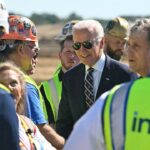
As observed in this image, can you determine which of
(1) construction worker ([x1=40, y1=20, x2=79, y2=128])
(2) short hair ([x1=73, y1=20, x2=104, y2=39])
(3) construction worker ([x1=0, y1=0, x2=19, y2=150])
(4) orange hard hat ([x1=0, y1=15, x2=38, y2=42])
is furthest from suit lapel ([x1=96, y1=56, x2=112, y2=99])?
(3) construction worker ([x1=0, y1=0, x2=19, y2=150])

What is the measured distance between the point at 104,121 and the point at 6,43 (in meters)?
2.76

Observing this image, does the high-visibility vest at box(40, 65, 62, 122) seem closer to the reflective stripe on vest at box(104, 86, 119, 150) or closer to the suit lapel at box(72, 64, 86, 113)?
the suit lapel at box(72, 64, 86, 113)

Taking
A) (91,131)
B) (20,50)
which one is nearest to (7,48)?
(20,50)

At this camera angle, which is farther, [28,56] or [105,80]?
[105,80]

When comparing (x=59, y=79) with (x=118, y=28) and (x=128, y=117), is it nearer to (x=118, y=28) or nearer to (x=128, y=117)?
(x=118, y=28)

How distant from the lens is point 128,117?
3074mm

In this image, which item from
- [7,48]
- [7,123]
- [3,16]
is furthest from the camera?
[7,48]

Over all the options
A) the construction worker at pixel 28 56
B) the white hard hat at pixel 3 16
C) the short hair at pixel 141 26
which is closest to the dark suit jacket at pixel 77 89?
the construction worker at pixel 28 56

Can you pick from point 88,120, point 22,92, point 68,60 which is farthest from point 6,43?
point 88,120

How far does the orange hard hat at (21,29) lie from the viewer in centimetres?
592

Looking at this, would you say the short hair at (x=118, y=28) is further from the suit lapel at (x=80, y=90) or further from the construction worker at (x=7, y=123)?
the construction worker at (x=7, y=123)

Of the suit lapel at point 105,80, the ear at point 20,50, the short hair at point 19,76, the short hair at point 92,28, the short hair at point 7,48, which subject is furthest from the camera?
the short hair at point 92,28

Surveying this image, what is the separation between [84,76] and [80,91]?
15 cm

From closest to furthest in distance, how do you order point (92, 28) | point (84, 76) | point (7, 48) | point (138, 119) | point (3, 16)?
point (138, 119) → point (3, 16) → point (7, 48) → point (84, 76) → point (92, 28)
